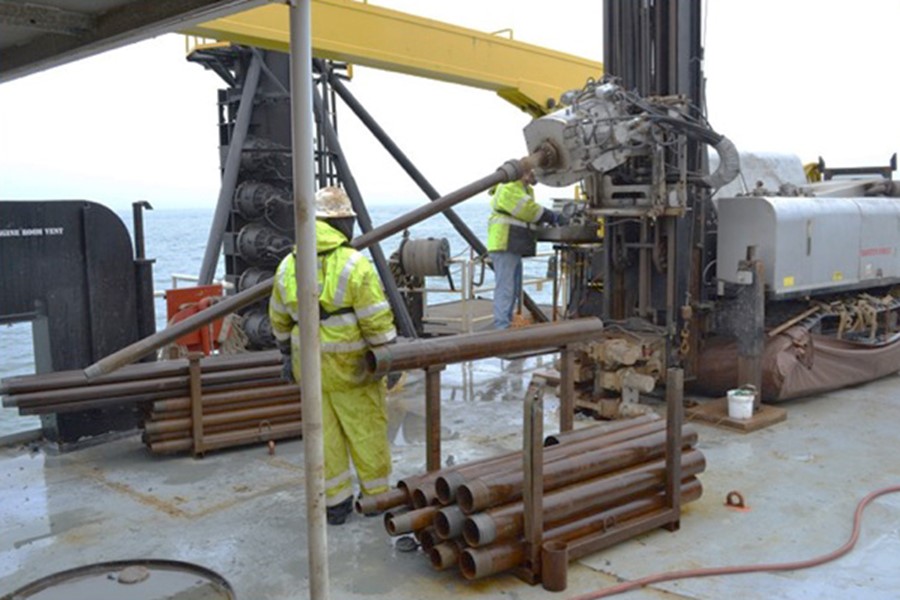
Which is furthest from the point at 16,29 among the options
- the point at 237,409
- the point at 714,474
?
the point at 714,474

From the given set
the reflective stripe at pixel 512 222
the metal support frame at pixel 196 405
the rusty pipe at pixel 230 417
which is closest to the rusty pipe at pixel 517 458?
the rusty pipe at pixel 230 417

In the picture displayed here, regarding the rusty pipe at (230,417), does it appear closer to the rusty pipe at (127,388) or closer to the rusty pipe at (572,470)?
the rusty pipe at (127,388)

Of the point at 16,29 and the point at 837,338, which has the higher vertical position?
the point at 16,29

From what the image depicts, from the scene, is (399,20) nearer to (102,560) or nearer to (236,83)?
(236,83)

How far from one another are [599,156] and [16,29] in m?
4.55

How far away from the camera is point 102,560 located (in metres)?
4.66

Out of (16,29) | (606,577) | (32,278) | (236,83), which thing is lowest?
(606,577)

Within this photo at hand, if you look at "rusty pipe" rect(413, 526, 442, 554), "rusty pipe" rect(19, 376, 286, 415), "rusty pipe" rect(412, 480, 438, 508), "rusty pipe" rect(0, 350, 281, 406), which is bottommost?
"rusty pipe" rect(413, 526, 442, 554)

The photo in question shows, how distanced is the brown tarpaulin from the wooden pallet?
10.2 inches

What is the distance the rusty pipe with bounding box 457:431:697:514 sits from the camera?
4309 millimetres

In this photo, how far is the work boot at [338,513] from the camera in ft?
16.9

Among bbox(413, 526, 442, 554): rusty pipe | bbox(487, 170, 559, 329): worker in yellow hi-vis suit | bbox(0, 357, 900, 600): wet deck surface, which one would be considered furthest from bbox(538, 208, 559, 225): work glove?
bbox(413, 526, 442, 554): rusty pipe

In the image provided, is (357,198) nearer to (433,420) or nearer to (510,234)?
(510,234)

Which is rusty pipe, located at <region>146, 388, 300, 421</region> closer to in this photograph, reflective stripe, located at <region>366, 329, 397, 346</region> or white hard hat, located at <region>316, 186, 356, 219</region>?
reflective stripe, located at <region>366, 329, 397, 346</region>
